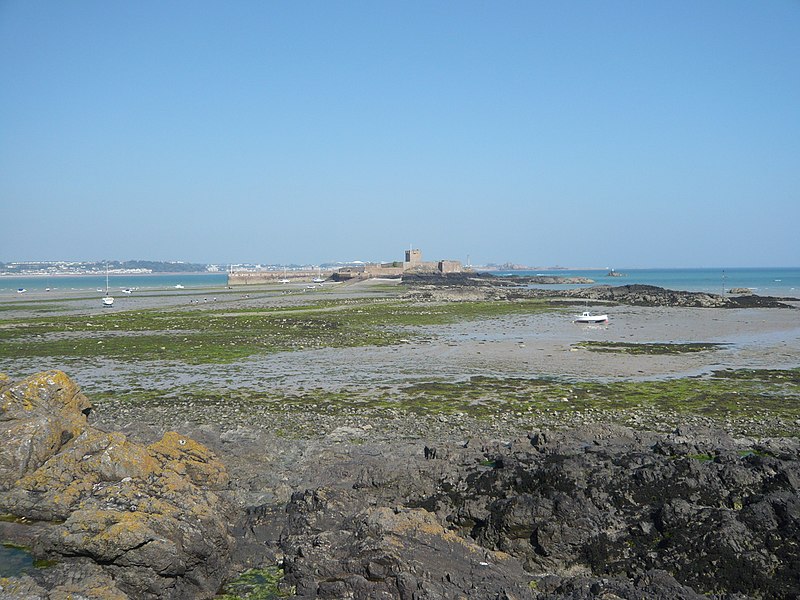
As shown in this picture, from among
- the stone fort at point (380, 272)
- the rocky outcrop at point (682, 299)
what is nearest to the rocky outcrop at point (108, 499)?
the rocky outcrop at point (682, 299)

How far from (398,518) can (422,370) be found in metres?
14.1

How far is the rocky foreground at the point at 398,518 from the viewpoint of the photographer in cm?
693

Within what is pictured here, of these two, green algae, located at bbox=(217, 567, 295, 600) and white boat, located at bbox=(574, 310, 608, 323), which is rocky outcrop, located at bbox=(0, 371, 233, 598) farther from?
white boat, located at bbox=(574, 310, 608, 323)

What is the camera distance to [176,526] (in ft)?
24.1

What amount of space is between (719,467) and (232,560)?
7.07m

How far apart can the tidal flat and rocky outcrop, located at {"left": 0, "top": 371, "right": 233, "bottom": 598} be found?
367cm

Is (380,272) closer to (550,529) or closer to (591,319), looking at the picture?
(591,319)

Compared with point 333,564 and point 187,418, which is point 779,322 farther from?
point 333,564

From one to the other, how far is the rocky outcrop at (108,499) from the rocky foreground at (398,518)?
2 centimetres

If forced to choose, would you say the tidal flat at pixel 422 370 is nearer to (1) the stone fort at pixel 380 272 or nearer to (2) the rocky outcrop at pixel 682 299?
(2) the rocky outcrop at pixel 682 299

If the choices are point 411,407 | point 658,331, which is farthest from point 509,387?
point 658,331

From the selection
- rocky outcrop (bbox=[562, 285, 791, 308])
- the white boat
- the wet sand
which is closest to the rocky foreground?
the wet sand

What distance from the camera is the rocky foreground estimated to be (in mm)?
6930

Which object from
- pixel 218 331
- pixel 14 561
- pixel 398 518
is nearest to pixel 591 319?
pixel 218 331
